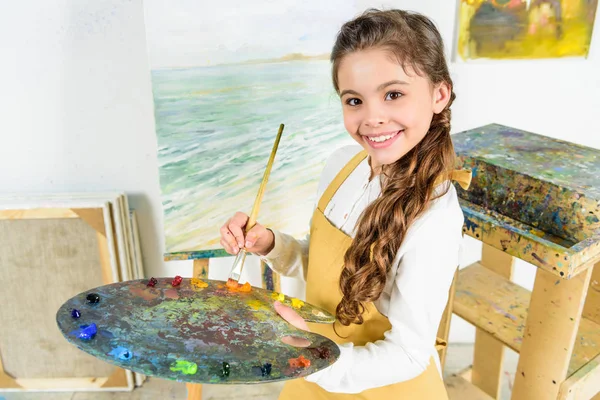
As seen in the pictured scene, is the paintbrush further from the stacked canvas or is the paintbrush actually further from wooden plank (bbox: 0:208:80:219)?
wooden plank (bbox: 0:208:80:219)

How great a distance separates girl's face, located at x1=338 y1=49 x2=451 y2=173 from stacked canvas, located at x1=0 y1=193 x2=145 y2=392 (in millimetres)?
1211

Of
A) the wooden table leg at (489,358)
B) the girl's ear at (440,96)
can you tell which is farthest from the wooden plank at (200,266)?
the wooden table leg at (489,358)

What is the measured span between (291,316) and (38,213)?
133cm

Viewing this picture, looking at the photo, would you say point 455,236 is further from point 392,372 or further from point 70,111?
point 70,111

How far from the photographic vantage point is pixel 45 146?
197 cm

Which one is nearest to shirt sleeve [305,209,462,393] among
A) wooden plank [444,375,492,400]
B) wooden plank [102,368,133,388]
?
wooden plank [444,375,492,400]

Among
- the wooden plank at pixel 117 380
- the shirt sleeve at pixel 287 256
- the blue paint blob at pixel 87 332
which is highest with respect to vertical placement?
the blue paint blob at pixel 87 332

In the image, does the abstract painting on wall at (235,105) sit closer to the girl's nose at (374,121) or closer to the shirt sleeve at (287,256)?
the shirt sleeve at (287,256)

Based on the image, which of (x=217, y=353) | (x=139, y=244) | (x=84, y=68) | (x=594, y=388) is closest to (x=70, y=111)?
(x=84, y=68)

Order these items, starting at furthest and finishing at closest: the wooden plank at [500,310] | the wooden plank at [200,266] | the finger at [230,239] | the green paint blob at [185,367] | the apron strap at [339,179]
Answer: the wooden plank at [200,266], the wooden plank at [500,310], the apron strap at [339,179], the finger at [230,239], the green paint blob at [185,367]

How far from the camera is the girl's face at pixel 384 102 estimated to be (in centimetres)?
107

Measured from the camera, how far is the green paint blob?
904 mm

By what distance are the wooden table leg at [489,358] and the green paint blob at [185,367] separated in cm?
151

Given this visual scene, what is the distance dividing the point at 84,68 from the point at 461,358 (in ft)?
7.35
